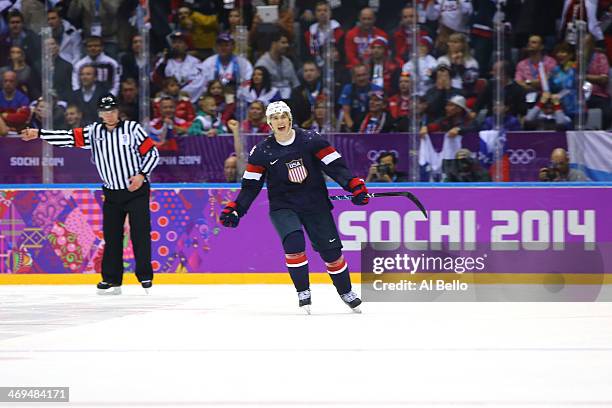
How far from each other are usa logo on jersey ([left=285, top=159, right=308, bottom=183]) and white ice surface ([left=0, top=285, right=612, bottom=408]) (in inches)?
33.6

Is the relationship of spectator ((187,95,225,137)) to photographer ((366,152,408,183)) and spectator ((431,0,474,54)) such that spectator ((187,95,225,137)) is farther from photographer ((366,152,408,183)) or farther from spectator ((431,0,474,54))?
spectator ((431,0,474,54))

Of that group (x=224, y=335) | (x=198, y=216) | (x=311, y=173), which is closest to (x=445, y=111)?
(x=198, y=216)

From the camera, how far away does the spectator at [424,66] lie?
10172 millimetres

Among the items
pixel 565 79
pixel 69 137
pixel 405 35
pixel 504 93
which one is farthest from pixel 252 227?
pixel 565 79

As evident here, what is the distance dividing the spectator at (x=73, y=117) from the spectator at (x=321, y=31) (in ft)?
7.19

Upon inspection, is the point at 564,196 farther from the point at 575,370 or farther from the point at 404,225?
the point at 575,370

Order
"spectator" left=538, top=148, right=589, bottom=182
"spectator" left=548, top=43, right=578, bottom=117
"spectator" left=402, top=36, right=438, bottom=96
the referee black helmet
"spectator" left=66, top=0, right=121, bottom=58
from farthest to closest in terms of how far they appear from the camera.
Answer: "spectator" left=66, top=0, right=121, bottom=58 < "spectator" left=402, top=36, right=438, bottom=96 < "spectator" left=548, top=43, right=578, bottom=117 < "spectator" left=538, top=148, right=589, bottom=182 < the referee black helmet

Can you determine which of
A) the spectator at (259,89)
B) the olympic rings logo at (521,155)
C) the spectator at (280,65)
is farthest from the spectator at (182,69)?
the olympic rings logo at (521,155)

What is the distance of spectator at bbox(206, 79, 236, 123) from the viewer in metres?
10.4

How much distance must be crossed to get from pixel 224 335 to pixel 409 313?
5.34 feet

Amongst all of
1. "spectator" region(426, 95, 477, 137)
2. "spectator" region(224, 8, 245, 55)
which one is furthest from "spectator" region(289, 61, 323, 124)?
"spectator" region(426, 95, 477, 137)

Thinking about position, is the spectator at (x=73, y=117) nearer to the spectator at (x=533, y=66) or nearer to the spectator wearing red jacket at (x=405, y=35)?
the spectator wearing red jacket at (x=405, y=35)

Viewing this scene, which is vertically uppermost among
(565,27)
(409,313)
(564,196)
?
(565,27)

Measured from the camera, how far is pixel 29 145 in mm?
10359
